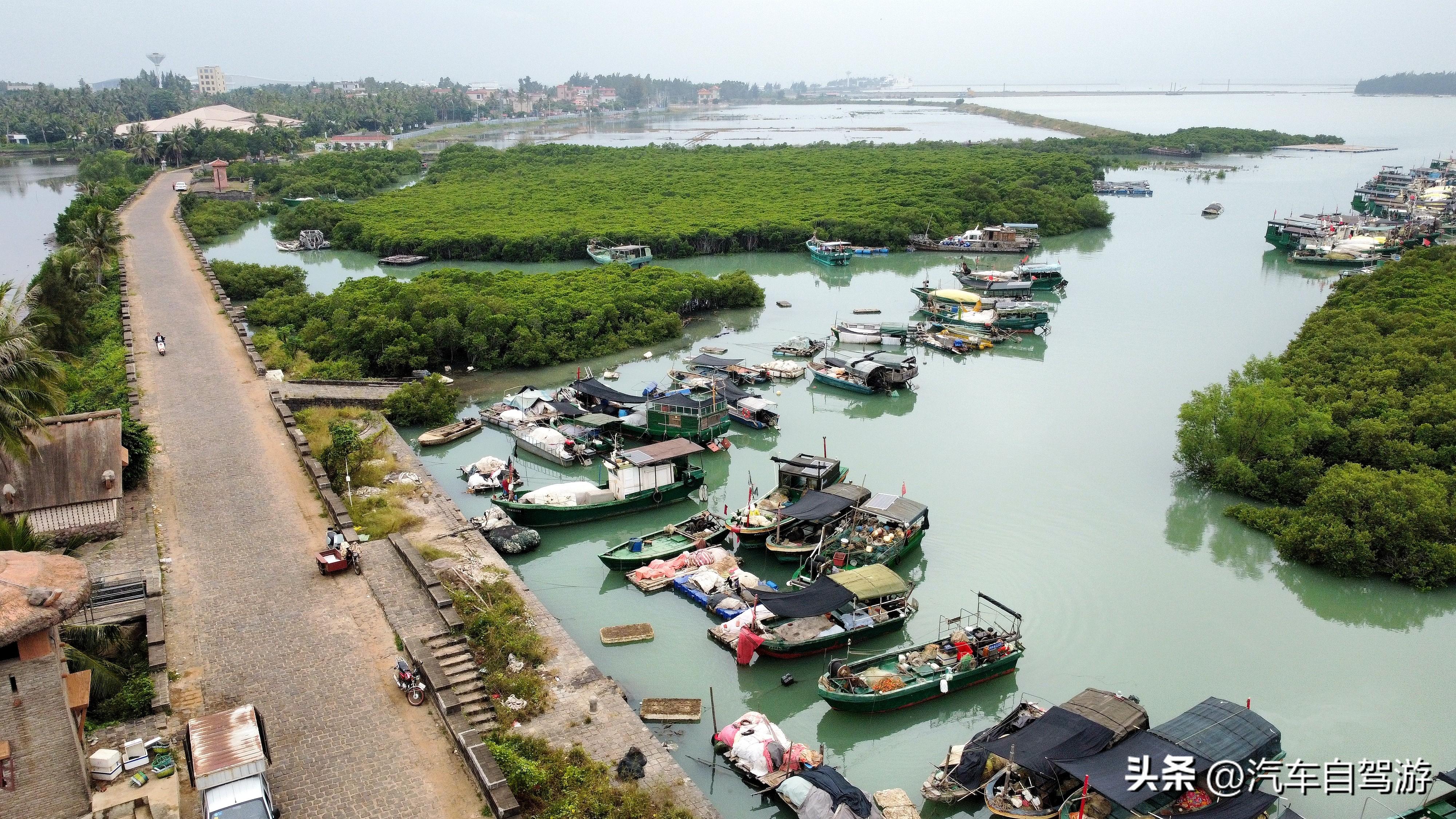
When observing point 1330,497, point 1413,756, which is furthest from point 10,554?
point 1330,497

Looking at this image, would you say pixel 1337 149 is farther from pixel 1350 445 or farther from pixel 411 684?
pixel 411 684

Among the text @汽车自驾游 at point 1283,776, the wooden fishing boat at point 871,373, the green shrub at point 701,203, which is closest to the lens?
the text @汽车自驾游 at point 1283,776

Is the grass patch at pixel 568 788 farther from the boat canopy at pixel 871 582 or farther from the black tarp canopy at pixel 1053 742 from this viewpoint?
the boat canopy at pixel 871 582

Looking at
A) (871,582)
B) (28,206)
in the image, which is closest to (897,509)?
(871,582)

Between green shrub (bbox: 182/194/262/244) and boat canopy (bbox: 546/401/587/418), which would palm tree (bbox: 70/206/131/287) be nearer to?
green shrub (bbox: 182/194/262/244)

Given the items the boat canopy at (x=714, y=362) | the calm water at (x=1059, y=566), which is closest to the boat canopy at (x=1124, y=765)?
the calm water at (x=1059, y=566)

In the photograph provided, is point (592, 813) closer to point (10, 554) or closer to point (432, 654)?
point (432, 654)

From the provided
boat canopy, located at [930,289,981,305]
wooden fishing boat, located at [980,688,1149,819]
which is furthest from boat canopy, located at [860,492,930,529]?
boat canopy, located at [930,289,981,305]

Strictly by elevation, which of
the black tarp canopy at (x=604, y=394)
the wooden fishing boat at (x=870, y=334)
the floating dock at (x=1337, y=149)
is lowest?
the black tarp canopy at (x=604, y=394)
